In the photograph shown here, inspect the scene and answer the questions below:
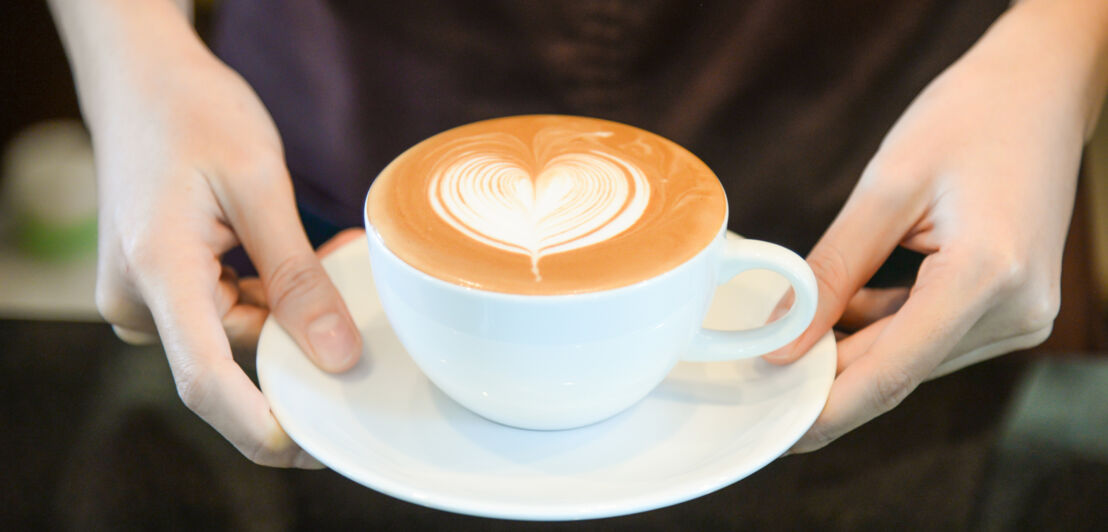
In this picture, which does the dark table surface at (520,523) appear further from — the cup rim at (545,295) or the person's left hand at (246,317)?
the cup rim at (545,295)

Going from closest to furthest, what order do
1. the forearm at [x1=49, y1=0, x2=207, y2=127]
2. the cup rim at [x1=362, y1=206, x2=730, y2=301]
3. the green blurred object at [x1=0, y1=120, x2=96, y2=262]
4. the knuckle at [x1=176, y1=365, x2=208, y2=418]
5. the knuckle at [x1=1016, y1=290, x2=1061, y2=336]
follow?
the cup rim at [x1=362, y1=206, x2=730, y2=301], the knuckle at [x1=176, y1=365, x2=208, y2=418], the knuckle at [x1=1016, y1=290, x2=1061, y2=336], the forearm at [x1=49, y1=0, x2=207, y2=127], the green blurred object at [x1=0, y1=120, x2=96, y2=262]

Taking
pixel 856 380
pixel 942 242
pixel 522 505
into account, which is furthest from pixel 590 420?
pixel 942 242

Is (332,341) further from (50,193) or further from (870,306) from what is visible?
(50,193)

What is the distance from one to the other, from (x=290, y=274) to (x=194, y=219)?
110 millimetres

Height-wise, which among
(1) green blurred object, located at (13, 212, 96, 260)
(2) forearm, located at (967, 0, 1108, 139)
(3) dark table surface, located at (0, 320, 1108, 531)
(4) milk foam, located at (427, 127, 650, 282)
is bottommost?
(1) green blurred object, located at (13, 212, 96, 260)

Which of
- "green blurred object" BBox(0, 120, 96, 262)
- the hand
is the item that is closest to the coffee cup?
the hand

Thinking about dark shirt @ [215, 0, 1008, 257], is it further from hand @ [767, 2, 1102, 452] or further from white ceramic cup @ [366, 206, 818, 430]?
white ceramic cup @ [366, 206, 818, 430]

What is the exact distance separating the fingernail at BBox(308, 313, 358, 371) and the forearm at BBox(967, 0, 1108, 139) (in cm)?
75

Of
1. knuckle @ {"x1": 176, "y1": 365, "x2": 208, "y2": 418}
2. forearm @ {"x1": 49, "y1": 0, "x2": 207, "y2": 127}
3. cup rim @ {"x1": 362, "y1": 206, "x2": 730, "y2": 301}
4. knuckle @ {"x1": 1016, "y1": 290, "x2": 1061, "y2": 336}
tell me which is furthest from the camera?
forearm @ {"x1": 49, "y1": 0, "x2": 207, "y2": 127}

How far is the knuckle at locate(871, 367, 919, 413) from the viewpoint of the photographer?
71cm

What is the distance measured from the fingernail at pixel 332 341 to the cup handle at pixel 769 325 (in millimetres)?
319

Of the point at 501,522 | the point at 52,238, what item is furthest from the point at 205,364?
the point at 52,238

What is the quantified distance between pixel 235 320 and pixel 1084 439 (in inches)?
40.4

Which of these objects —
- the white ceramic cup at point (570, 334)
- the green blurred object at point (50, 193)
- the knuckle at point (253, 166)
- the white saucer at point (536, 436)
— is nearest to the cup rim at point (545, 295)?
the white ceramic cup at point (570, 334)
